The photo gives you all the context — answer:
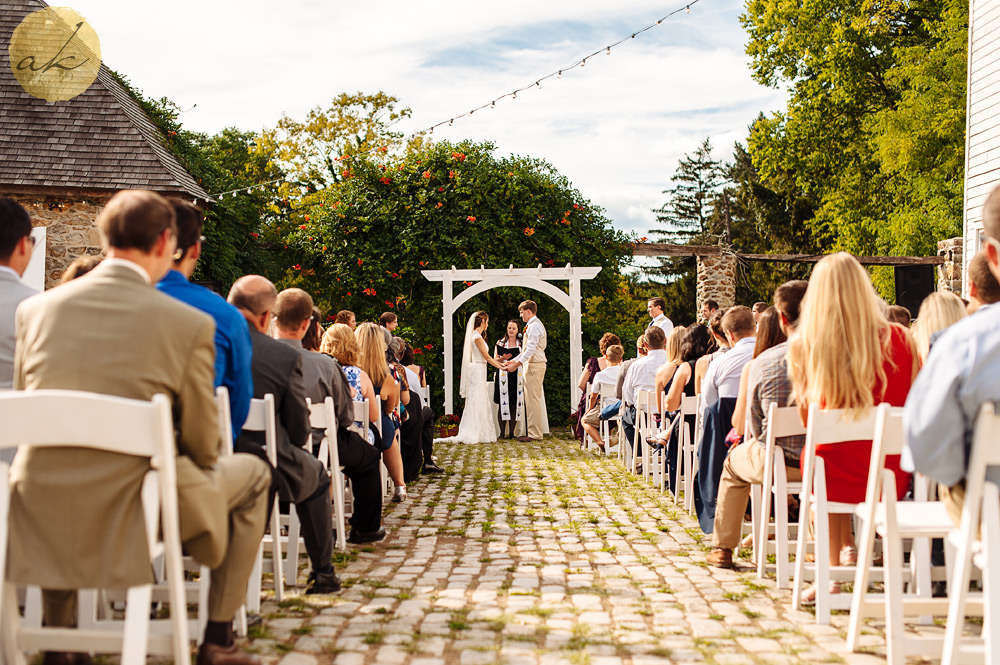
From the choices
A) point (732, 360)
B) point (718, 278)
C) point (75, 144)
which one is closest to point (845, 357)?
point (732, 360)

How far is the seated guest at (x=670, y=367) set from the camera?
298 inches

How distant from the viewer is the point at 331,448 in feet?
17.3

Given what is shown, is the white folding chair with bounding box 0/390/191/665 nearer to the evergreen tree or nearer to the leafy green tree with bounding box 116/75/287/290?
the leafy green tree with bounding box 116/75/287/290

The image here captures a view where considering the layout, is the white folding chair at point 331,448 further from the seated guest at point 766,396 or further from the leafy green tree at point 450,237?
the leafy green tree at point 450,237

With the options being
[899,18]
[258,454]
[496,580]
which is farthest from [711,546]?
[899,18]

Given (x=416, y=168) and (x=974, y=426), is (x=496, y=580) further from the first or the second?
(x=416, y=168)

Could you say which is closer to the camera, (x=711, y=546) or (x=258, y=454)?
(x=258, y=454)

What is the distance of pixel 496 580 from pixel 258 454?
1.50 meters

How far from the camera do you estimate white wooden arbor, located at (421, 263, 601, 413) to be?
15.0 m

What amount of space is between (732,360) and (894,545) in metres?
2.71

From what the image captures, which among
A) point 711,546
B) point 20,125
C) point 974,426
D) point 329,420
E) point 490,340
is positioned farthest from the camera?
point 490,340

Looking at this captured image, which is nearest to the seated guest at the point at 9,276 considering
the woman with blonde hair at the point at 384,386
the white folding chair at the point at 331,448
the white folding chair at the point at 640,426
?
the white folding chair at the point at 331,448

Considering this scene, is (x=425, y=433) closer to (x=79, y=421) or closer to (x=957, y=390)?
(x=79, y=421)

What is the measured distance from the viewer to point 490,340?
16.3 meters
